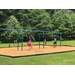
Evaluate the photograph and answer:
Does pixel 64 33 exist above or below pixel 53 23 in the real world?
below

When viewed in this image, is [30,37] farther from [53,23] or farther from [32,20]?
[53,23]

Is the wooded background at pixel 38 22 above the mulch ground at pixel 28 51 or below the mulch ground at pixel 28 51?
above

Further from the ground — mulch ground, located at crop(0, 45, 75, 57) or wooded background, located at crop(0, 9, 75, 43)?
wooded background, located at crop(0, 9, 75, 43)

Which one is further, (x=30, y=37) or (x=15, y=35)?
(x=30, y=37)

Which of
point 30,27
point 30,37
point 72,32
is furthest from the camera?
point 72,32

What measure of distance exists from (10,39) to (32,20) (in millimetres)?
10780

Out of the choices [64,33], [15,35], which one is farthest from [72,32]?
[15,35]

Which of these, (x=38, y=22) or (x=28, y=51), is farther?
(x=38, y=22)

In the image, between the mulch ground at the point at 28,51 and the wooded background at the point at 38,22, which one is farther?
the wooded background at the point at 38,22

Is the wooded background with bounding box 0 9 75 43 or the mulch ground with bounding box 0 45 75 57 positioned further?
the wooded background with bounding box 0 9 75 43

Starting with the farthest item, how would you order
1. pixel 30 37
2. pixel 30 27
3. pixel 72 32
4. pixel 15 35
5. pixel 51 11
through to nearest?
pixel 51 11 → pixel 72 32 → pixel 30 27 → pixel 30 37 → pixel 15 35

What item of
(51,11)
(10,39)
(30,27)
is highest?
(51,11)

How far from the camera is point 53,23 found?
47.0 metres

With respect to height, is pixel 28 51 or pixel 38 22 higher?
pixel 38 22
